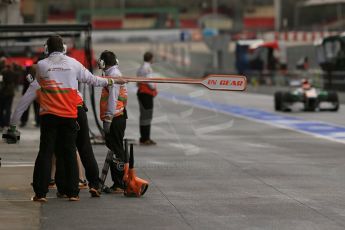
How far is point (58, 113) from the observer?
36.3 ft

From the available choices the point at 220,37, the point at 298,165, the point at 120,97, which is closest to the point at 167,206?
the point at 120,97

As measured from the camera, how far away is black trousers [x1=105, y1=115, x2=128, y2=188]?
11970mm

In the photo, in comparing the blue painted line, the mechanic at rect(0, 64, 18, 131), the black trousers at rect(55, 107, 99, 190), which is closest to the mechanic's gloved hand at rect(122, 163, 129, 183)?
the black trousers at rect(55, 107, 99, 190)

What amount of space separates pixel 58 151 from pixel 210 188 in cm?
216

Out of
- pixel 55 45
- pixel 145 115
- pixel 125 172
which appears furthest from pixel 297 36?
pixel 55 45

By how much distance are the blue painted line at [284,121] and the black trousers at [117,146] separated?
9077mm

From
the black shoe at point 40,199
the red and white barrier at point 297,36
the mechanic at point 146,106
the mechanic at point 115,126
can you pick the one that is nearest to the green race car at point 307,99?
the mechanic at point 146,106

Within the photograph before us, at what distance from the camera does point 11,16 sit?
3425 cm

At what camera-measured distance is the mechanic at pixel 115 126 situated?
11906 mm

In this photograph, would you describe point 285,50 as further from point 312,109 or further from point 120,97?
point 120,97

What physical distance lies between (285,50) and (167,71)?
7.87 meters

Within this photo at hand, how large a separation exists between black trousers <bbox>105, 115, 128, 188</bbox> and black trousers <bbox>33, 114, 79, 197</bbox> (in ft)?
2.72

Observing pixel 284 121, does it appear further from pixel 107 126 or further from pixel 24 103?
pixel 24 103

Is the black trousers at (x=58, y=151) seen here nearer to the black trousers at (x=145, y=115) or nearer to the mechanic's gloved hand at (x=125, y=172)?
the mechanic's gloved hand at (x=125, y=172)
